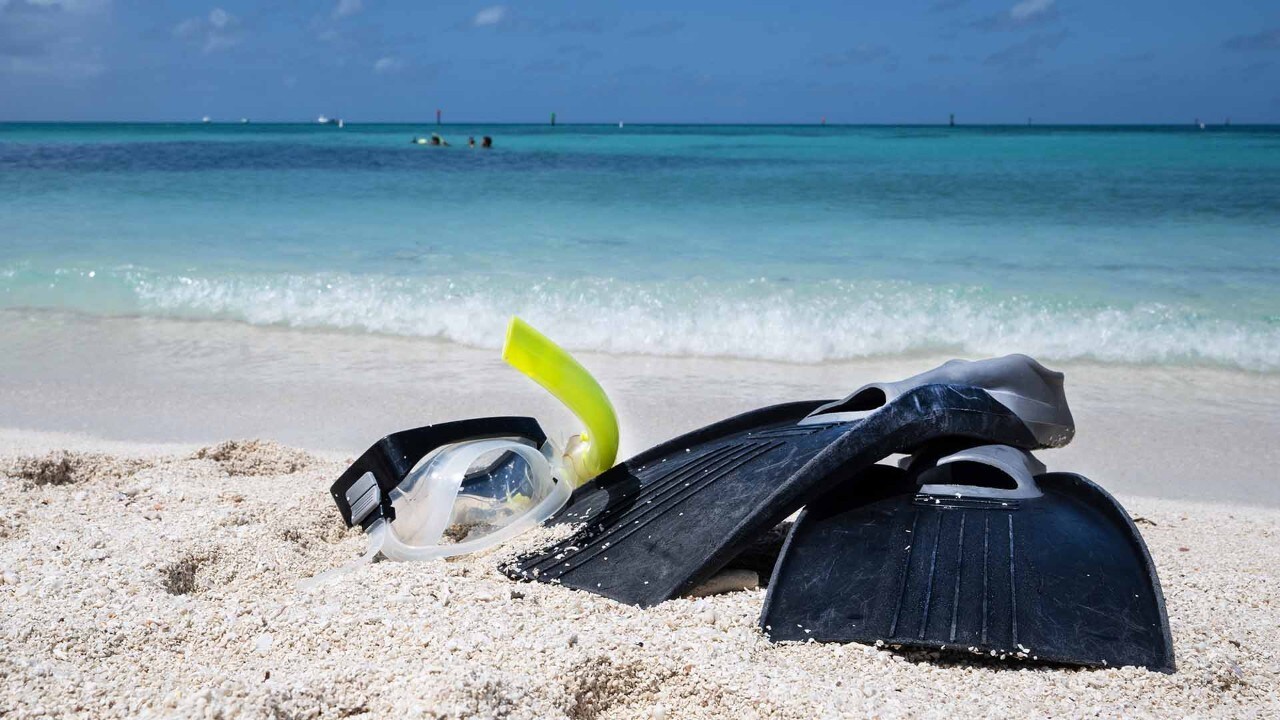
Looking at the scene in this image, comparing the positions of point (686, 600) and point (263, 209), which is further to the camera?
point (263, 209)

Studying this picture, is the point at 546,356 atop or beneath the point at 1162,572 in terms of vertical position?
atop

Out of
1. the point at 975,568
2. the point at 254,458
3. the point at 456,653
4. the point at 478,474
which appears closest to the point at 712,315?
the point at 254,458

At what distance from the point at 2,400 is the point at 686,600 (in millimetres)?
3912

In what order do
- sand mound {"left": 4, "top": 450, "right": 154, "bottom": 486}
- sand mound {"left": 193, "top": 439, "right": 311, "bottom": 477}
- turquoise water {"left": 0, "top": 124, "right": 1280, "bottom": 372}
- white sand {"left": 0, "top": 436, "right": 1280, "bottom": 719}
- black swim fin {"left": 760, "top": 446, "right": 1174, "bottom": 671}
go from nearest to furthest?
white sand {"left": 0, "top": 436, "right": 1280, "bottom": 719}, black swim fin {"left": 760, "top": 446, "right": 1174, "bottom": 671}, sand mound {"left": 4, "top": 450, "right": 154, "bottom": 486}, sand mound {"left": 193, "top": 439, "right": 311, "bottom": 477}, turquoise water {"left": 0, "top": 124, "right": 1280, "bottom": 372}

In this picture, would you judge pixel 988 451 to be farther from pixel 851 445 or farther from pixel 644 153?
pixel 644 153

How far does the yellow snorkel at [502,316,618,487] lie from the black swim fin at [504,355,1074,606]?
0.11 meters

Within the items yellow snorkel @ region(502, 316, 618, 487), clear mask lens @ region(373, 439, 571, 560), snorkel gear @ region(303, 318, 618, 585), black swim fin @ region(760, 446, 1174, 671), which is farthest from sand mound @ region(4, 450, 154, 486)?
black swim fin @ region(760, 446, 1174, 671)

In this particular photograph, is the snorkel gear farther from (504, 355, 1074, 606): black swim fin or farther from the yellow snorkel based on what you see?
(504, 355, 1074, 606): black swim fin

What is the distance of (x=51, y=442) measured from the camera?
12.6 ft

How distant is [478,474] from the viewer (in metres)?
2.71

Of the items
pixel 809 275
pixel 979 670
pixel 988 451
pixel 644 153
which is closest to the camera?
pixel 979 670

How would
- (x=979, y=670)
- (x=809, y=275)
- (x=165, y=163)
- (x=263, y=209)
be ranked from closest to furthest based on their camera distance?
1. (x=979, y=670)
2. (x=809, y=275)
3. (x=263, y=209)
4. (x=165, y=163)

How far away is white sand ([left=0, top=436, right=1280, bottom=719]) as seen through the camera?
172cm

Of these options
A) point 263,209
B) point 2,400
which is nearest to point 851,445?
point 2,400
